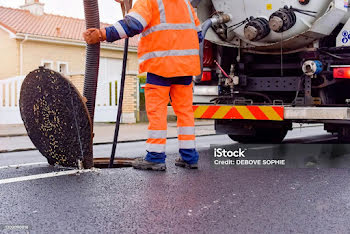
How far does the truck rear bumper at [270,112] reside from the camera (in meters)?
5.41

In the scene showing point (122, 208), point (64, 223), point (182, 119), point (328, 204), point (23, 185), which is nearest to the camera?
point (64, 223)

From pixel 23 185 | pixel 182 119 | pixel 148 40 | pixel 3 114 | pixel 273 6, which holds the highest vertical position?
pixel 273 6

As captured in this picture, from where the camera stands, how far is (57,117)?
169 inches

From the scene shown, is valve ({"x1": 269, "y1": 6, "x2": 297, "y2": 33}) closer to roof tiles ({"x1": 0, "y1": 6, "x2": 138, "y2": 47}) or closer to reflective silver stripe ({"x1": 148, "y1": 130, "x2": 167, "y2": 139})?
reflective silver stripe ({"x1": 148, "y1": 130, "x2": 167, "y2": 139})

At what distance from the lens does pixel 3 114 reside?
14344 millimetres

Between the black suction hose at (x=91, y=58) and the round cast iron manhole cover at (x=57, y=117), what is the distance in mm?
242

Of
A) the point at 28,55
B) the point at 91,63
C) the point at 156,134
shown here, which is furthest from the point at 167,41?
the point at 28,55

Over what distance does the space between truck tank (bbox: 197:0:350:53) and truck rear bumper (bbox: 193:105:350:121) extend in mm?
819

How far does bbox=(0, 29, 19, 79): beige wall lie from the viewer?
67.2ft

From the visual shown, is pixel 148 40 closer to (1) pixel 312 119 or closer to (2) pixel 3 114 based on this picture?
(1) pixel 312 119

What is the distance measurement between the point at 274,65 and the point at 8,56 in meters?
16.5

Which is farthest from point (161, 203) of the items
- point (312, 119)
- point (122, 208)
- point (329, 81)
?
point (329, 81)

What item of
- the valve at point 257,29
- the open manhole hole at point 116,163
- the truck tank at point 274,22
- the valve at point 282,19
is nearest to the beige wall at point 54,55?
the truck tank at point 274,22

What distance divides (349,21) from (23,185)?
12.7ft
